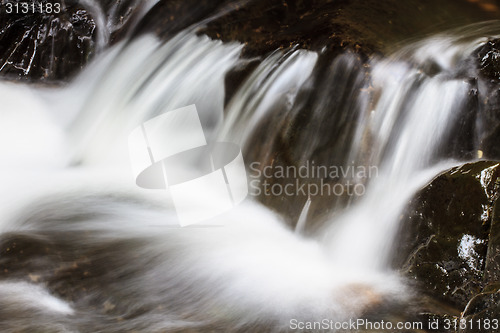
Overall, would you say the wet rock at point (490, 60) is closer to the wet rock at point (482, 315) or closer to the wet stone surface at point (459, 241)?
the wet stone surface at point (459, 241)

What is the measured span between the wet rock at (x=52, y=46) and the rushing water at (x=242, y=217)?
953mm

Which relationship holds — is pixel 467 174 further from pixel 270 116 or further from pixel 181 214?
pixel 181 214

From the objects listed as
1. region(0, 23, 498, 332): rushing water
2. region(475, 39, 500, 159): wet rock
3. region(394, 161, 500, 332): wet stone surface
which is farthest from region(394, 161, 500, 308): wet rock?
region(475, 39, 500, 159): wet rock

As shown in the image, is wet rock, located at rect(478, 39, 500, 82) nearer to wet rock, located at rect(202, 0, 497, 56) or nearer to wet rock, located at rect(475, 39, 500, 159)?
wet rock, located at rect(475, 39, 500, 159)

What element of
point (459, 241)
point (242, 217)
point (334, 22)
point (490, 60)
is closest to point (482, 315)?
point (459, 241)

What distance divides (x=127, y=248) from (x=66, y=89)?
2.25 metres

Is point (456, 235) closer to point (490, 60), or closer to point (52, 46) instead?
point (490, 60)

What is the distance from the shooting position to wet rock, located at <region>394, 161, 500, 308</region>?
2.87 metres

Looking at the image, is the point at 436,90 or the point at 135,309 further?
the point at 436,90

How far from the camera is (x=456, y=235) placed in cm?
294

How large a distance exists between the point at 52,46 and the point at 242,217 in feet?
8.53

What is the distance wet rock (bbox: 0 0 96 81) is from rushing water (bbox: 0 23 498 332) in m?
0.95

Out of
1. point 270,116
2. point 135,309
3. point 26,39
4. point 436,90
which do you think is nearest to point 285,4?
point 270,116

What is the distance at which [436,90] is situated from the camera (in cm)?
349
